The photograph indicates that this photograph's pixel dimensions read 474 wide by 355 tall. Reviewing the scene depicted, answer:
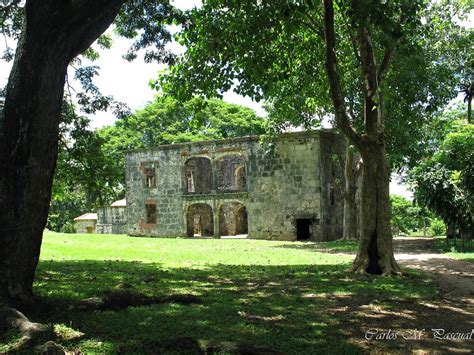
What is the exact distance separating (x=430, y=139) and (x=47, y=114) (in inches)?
871

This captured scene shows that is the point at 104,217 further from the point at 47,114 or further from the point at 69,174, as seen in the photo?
the point at 47,114

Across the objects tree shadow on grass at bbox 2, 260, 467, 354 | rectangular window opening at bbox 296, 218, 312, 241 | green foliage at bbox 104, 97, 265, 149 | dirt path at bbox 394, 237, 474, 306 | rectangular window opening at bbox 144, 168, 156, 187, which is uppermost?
green foliage at bbox 104, 97, 265, 149

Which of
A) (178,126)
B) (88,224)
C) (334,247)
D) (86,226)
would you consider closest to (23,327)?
(334,247)

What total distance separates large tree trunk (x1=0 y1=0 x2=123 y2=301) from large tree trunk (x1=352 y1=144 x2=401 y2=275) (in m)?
6.48

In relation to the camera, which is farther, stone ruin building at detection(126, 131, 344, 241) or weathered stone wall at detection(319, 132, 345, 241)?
stone ruin building at detection(126, 131, 344, 241)

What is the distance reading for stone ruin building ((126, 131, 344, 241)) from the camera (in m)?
26.2

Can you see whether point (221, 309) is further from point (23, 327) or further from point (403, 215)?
point (403, 215)

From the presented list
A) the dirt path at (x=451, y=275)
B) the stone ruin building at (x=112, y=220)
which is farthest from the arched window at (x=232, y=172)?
the dirt path at (x=451, y=275)

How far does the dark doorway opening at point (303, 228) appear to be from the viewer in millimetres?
26812

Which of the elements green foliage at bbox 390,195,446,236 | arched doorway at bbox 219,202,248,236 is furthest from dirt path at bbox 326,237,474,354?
green foliage at bbox 390,195,446,236

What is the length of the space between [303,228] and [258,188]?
11.6 ft

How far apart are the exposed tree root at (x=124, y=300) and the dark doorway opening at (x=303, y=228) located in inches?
817

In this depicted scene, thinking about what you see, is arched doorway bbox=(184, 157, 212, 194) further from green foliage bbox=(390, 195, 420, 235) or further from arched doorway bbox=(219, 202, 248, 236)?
green foliage bbox=(390, 195, 420, 235)

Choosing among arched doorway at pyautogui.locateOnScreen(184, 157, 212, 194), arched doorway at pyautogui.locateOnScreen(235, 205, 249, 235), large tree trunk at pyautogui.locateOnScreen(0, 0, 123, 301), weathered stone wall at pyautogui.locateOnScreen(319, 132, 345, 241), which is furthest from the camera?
arched doorway at pyautogui.locateOnScreen(235, 205, 249, 235)
